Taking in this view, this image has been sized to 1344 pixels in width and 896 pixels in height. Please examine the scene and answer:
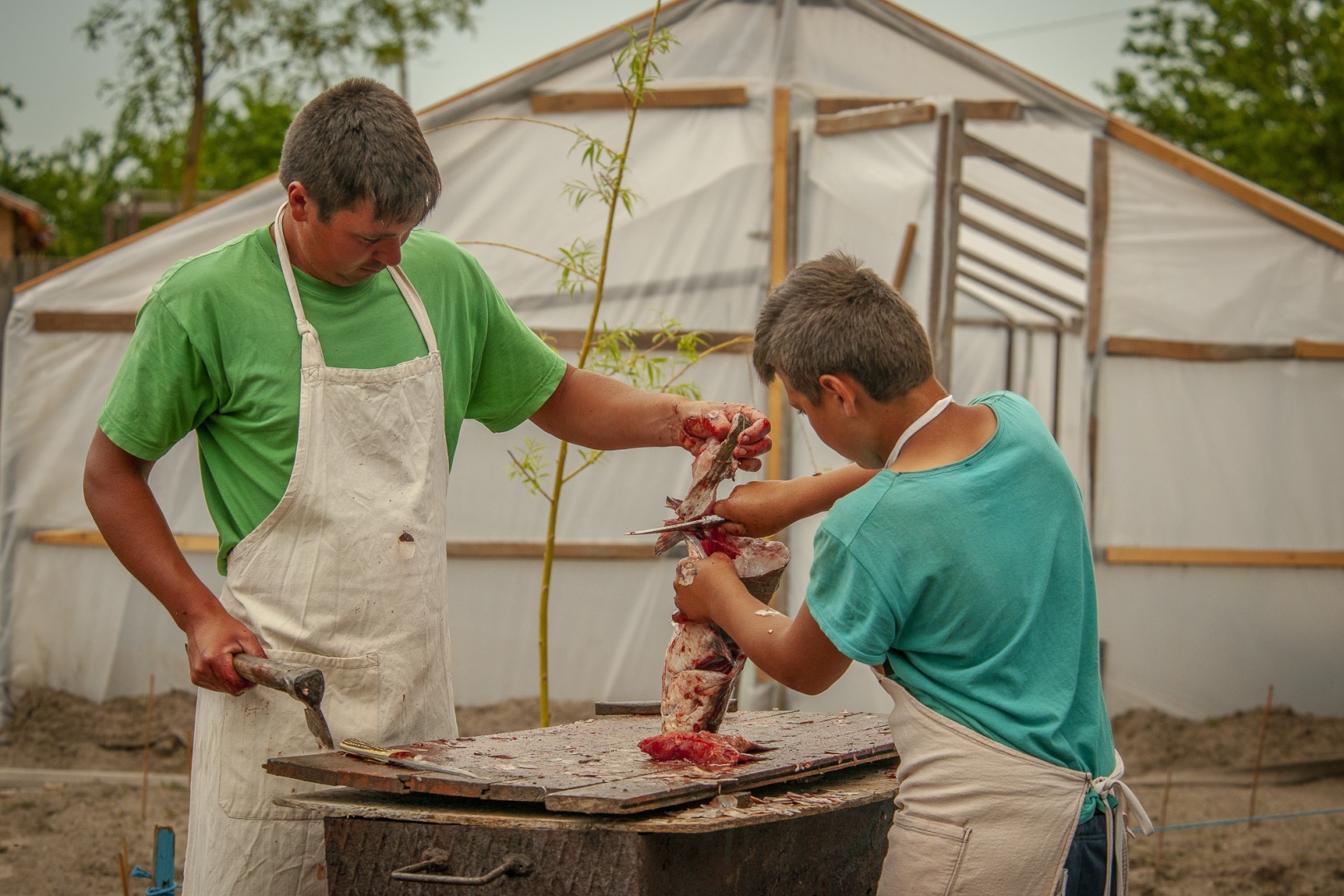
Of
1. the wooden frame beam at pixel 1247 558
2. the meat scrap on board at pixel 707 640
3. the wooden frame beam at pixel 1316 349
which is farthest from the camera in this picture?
the wooden frame beam at pixel 1247 558

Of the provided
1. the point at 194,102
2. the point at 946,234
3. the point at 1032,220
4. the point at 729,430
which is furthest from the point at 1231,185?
the point at 194,102

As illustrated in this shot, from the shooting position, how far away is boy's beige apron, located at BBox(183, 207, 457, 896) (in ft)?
7.66

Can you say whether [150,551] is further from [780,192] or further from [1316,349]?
[1316,349]

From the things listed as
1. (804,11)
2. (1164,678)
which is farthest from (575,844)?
(1164,678)

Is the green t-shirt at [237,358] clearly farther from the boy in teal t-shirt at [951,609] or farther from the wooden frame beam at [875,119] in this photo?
the wooden frame beam at [875,119]

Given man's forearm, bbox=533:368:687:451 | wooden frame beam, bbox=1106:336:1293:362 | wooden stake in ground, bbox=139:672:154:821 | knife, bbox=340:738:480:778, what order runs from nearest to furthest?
knife, bbox=340:738:480:778 → man's forearm, bbox=533:368:687:451 → wooden stake in ground, bbox=139:672:154:821 → wooden frame beam, bbox=1106:336:1293:362

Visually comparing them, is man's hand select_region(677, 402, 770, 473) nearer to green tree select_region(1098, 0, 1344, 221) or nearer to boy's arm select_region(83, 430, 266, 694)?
boy's arm select_region(83, 430, 266, 694)

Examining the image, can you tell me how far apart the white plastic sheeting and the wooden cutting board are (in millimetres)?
3524

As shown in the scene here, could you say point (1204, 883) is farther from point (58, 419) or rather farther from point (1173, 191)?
point (58, 419)

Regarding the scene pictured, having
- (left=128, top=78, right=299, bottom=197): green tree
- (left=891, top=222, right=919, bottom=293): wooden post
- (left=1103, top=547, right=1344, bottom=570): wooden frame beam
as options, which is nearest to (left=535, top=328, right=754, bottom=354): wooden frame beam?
(left=891, top=222, right=919, bottom=293): wooden post

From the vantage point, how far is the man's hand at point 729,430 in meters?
2.50

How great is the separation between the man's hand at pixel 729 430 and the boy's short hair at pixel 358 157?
26.4 inches

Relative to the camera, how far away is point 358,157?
225 centimetres

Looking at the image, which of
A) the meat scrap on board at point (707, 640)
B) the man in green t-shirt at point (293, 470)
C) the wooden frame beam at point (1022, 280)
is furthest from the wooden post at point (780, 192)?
the man in green t-shirt at point (293, 470)
